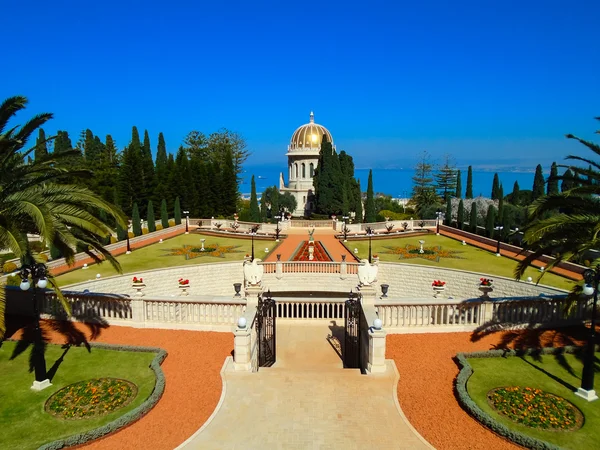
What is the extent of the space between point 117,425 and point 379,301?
8653 mm

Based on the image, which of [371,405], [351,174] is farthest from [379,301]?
[351,174]

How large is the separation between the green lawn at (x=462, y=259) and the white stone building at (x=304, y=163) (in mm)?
39551

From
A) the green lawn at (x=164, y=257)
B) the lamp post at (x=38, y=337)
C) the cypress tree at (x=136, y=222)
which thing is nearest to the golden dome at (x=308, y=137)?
the green lawn at (x=164, y=257)

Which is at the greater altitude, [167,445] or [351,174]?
[351,174]

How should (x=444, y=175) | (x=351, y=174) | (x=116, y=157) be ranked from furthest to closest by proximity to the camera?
1. (x=444, y=175)
2. (x=116, y=157)
3. (x=351, y=174)

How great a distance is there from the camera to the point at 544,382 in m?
11.0

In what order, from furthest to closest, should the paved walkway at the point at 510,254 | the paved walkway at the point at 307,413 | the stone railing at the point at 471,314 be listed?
the paved walkway at the point at 510,254
the stone railing at the point at 471,314
the paved walkway at the point at 307,413

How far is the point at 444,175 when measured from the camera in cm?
9212

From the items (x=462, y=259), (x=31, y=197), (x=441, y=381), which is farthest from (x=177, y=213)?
(x=441, y=381)

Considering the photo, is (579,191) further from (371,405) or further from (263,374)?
(263,374)

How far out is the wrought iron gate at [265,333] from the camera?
1349cm

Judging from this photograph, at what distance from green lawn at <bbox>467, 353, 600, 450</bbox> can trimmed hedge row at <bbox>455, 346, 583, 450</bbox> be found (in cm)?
15

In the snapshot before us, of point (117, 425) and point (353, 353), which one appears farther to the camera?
point (353, 353)

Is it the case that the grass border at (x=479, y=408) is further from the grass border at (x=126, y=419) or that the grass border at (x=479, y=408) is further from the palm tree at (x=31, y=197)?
the palm tree at (x=31, y=197)
